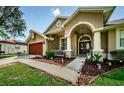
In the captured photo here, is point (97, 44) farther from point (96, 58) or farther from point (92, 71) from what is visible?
point (92, 71)

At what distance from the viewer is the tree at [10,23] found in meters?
12.5

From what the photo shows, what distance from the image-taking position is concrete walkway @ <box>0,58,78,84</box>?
7.98 metres

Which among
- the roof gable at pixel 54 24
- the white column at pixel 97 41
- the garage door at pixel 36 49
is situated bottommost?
the garage door at pixel 36 49

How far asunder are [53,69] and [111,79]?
10.2ft

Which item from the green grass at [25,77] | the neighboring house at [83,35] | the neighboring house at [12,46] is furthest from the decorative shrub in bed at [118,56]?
the neighboring house at [12,46]

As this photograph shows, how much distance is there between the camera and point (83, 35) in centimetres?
1298

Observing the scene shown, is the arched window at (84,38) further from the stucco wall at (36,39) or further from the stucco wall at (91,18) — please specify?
the stucco wall at (36,39)

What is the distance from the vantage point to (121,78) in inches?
315

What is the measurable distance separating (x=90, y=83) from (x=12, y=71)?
4205 mm

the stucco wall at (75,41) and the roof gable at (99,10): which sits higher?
the roof gable at (99,10)

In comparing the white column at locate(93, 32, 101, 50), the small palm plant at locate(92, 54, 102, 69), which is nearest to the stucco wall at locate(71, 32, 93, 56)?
the white column at locate(93, 32, 101, 50)

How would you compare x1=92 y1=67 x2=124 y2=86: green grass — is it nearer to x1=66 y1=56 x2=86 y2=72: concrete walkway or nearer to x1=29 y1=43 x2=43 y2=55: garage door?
x1=66 y1=56 x2=86 y2=72: concrete walkway

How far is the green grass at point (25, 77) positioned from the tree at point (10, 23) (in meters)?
3.93
